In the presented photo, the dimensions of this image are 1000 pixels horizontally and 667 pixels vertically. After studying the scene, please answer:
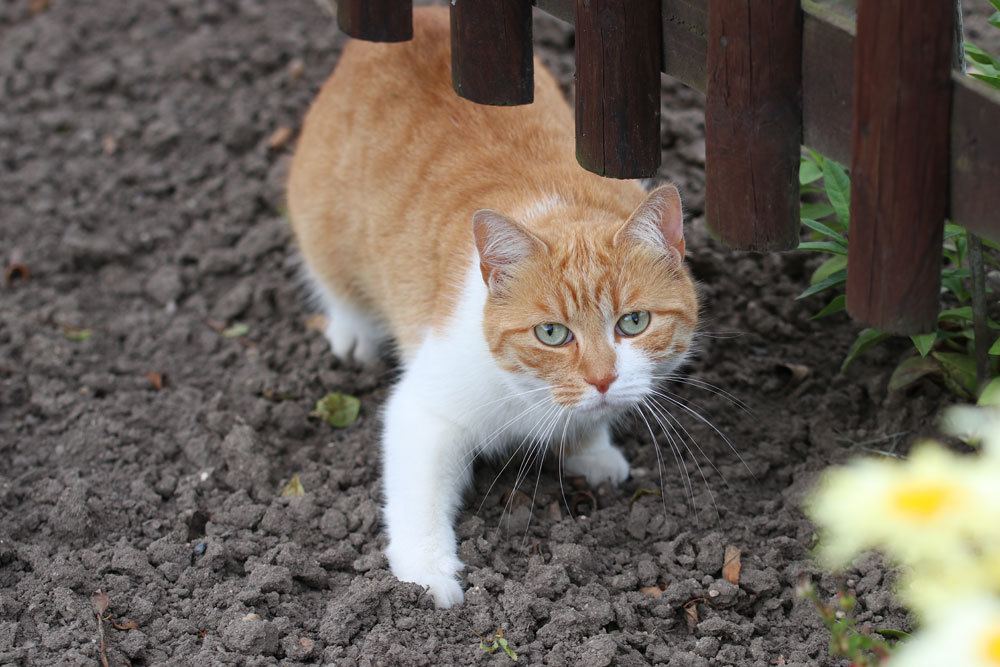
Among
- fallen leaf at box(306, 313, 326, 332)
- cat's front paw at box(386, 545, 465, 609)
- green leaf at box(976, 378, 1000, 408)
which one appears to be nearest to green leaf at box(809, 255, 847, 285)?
green leaf at box(976, 378, 1000, 408)

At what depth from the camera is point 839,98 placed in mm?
2246

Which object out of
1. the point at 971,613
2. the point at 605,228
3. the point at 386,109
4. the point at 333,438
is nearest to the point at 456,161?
the point at 386,109

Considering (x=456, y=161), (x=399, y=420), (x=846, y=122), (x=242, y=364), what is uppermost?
(x=846, y=122)

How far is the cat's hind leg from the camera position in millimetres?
4227

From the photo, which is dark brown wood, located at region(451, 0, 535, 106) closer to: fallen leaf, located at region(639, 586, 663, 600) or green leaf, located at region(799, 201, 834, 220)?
green leaf, located at region(799, 201, 834, 220)

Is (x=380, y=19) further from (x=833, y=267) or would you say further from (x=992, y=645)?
(x=992, y=645)

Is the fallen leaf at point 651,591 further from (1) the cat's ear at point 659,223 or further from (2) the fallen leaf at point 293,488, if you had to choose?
(2) the fallen leaf at point 293,488

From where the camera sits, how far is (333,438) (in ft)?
12.4

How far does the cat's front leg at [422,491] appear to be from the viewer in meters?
3.07

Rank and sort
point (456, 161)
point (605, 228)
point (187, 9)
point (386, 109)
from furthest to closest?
point (187, 9) → point (386, 109) → point (456, 161) → point (605, 228)

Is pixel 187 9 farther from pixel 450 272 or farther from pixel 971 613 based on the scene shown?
pixel 971 613

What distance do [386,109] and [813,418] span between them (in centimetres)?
179

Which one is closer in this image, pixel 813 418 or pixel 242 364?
pixel 813 418

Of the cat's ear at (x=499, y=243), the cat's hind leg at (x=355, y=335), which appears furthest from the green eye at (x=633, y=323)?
the cat's hind leg at (x=355, y=335)
